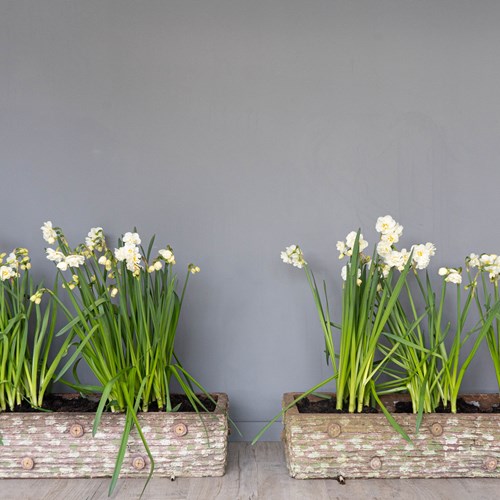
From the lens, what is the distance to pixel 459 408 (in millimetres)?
1782

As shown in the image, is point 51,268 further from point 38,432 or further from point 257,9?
point 257,9

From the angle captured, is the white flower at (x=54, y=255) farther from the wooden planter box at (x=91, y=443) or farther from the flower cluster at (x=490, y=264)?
the flower cluster at (x=490, y=264)

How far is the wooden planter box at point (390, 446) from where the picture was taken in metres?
1.65

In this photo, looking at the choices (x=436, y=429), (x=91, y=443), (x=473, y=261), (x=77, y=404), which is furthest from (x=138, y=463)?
(x=473, y=261)

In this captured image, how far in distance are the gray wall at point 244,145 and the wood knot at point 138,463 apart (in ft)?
1.33

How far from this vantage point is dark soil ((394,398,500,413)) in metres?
1.76

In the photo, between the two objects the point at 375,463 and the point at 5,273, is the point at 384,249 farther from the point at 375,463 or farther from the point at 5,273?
the point at 5,273

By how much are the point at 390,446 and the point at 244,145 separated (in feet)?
3.47

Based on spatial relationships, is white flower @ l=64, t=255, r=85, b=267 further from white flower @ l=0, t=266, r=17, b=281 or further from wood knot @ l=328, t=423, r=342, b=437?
wood knot @ l=328, t=423, r=342, b=437

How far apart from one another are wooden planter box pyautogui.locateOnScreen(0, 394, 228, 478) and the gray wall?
1.13 ft

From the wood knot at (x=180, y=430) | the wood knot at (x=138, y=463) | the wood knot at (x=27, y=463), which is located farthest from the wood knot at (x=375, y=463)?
the wood knot at (x=27, y=463)

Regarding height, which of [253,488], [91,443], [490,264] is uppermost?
[490,264]

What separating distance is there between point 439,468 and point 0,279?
4.54ft

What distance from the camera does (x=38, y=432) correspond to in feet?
5.37
